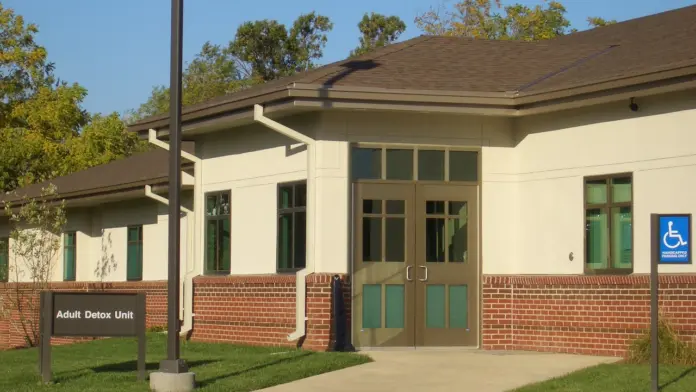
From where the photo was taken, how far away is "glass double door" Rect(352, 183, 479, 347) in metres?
19.4

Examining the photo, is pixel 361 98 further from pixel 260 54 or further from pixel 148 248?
pixel 260 54

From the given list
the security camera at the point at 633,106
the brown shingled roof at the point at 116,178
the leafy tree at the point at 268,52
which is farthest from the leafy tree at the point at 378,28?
the security camera at the point at 633,106

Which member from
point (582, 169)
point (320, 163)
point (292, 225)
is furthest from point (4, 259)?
point (582, 169)

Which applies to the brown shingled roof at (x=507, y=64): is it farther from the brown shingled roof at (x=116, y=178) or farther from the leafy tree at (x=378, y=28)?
the leafy tree at (x=378, y=28)

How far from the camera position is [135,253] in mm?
29203

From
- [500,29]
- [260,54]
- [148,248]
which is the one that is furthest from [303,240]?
[260,54]

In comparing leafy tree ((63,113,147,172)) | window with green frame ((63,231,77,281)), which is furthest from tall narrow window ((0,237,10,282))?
leafy tree ((63,113,147,172))

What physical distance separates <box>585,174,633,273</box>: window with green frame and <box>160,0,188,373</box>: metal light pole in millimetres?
6930

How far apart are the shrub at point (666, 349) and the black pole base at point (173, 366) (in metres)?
5.86

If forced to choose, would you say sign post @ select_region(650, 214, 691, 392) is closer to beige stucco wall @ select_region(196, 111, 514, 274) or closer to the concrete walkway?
the concrete walkway

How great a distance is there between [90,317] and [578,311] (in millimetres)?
7304

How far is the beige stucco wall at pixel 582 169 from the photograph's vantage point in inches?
682

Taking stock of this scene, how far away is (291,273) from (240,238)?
191 centimetres

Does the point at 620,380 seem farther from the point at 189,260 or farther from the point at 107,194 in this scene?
the point at 107,194
